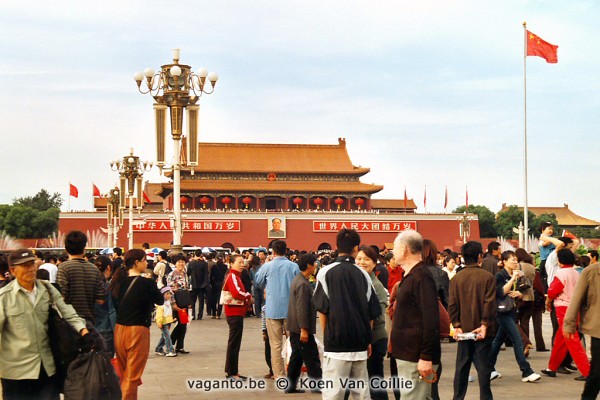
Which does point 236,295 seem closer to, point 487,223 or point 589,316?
point 589,316

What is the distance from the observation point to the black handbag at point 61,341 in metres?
5.25

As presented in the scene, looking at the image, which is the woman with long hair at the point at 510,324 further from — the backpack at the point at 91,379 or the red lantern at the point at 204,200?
the red lantern at the point at 204,200

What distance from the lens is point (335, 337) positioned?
5539mm

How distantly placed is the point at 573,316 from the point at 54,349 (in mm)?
4093

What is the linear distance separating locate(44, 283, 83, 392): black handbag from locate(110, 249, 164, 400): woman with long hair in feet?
5.47

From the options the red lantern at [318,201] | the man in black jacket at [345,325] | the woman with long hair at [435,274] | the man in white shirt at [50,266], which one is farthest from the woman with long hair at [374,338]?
the red lantern at [318,201]

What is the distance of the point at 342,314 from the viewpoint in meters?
5.55

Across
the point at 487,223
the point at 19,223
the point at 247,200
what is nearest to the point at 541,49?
the point at 247,200

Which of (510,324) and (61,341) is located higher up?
(61,341)

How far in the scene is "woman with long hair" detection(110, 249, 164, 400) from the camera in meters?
7.01

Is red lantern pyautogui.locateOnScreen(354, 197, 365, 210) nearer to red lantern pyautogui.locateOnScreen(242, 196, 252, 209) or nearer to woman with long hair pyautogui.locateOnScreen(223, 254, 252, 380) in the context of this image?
red lantern pyautogui.locateOnScreen(242, 196, 252, 209)

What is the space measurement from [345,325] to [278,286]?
10.5 ft

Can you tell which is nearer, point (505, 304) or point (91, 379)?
point (91, 379)

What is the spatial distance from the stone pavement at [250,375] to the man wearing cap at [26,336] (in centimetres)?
265
